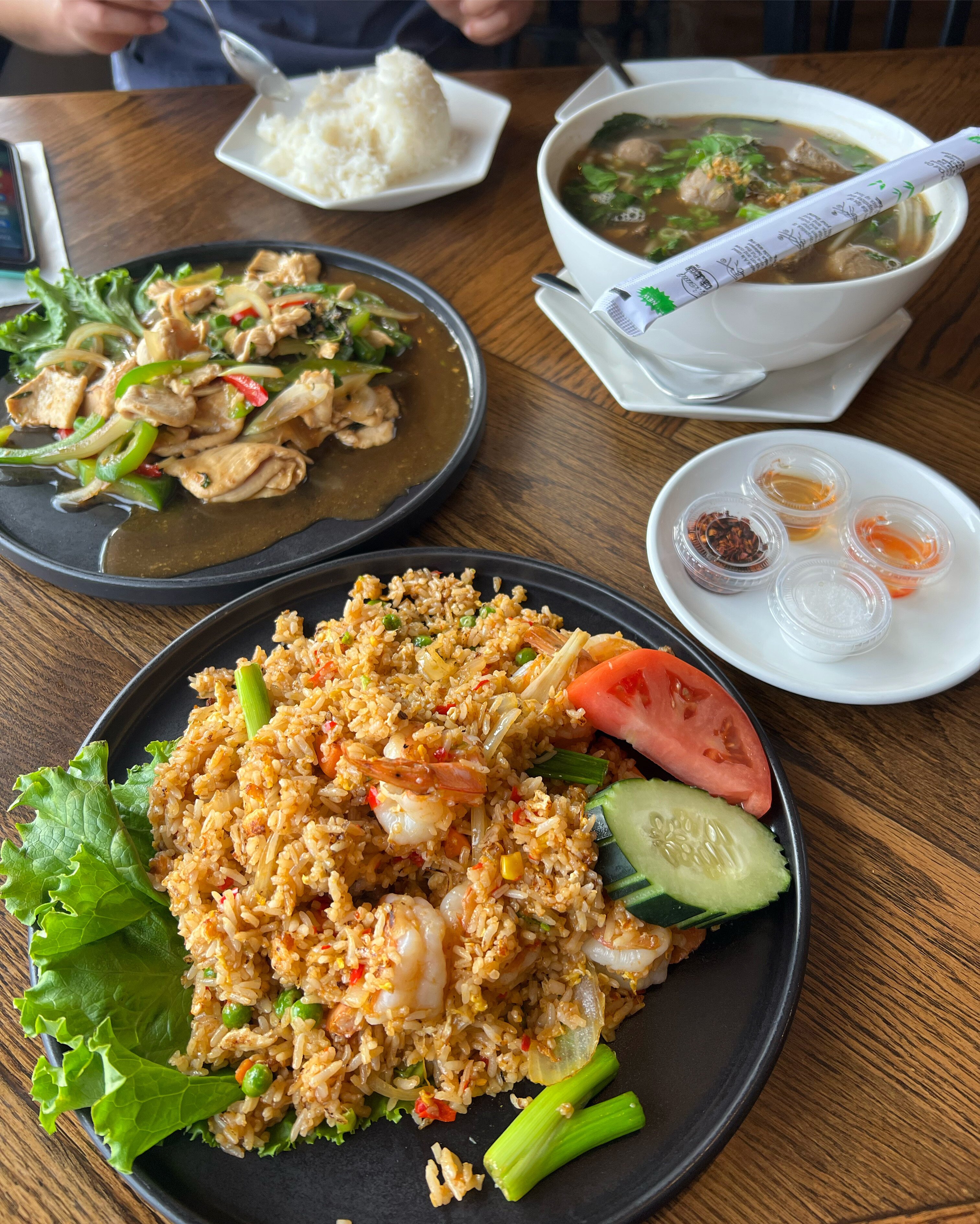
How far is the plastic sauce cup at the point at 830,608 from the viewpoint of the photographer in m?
1.77

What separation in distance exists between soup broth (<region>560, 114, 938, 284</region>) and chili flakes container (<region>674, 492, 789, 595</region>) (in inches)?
23.1

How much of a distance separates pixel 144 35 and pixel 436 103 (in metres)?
1.35

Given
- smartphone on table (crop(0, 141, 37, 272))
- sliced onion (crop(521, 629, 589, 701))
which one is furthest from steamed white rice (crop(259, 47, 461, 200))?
sliced onion (crop(521, 629, 589, 701))

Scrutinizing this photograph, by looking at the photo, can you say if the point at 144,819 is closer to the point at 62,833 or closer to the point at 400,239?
the point at 62,833

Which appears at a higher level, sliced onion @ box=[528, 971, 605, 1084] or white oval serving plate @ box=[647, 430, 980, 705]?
white oval serving plate @ box=[647, 430, 980, 705]

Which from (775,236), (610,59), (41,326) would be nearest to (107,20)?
(41,326)

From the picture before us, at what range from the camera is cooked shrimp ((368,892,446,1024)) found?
4.16 ft

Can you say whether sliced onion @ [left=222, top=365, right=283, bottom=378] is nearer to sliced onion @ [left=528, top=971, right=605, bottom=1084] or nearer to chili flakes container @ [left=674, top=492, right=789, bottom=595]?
chili flakes container @ [left=674, top=492, right=789, bottom=595]

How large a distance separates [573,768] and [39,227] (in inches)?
110

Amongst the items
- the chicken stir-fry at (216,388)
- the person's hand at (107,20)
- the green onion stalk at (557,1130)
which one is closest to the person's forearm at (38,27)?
the person's hand at (107,20)

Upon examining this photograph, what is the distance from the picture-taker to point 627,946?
1.36 metres

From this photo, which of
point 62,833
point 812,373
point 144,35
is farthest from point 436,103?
point 62,833

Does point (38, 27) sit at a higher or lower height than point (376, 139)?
higher

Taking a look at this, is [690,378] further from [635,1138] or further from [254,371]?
[635,1138]
